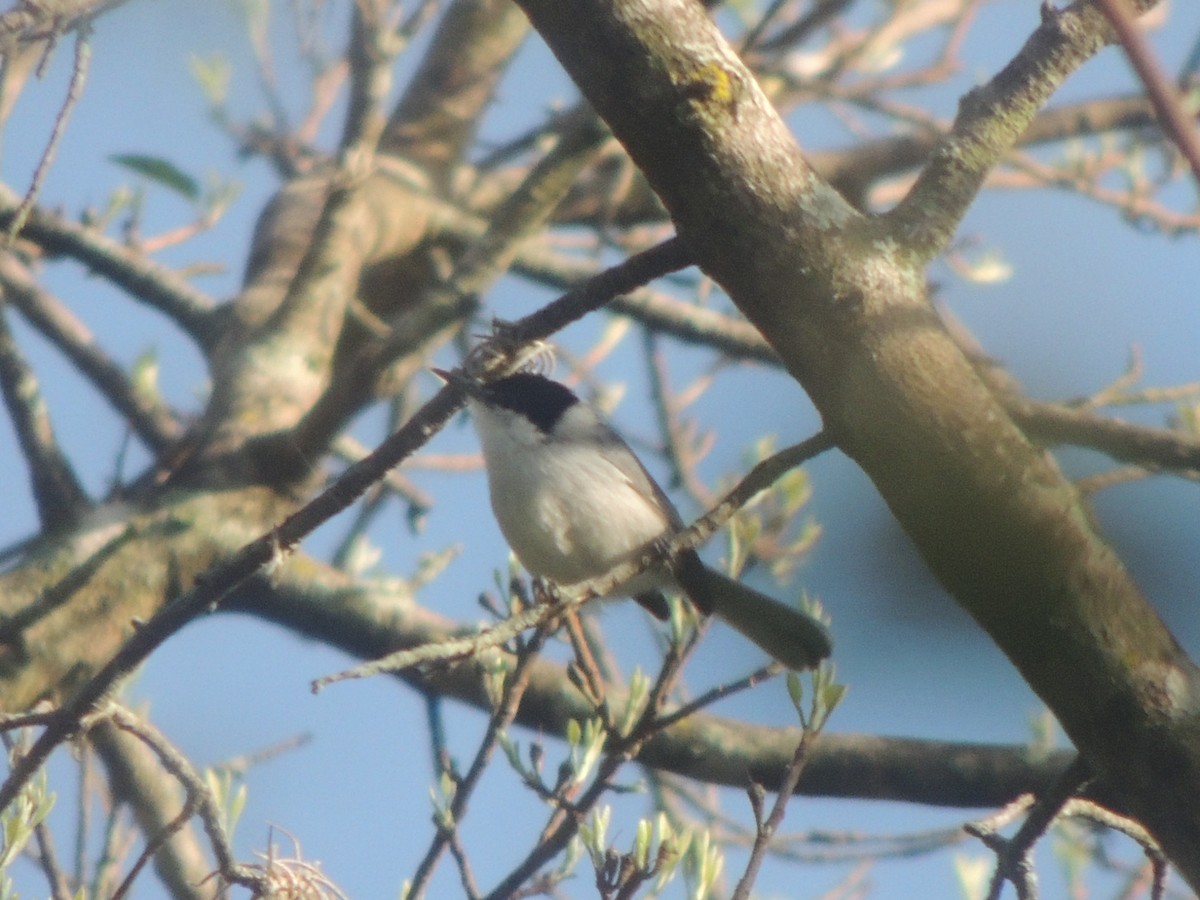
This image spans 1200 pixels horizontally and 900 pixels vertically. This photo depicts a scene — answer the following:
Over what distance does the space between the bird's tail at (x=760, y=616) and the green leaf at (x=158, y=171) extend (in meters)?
2.36

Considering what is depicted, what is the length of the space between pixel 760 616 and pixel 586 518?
1.77 feet

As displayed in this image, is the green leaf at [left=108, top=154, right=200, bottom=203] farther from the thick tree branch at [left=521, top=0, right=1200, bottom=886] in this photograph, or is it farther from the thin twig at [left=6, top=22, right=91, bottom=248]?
the thick tree branch at [left=521, top=0, right=1200, bottom=886]

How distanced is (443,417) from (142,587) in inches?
79.0

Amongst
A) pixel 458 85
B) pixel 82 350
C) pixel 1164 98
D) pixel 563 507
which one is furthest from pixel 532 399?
pixel 1164 98

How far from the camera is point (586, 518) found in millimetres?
3650

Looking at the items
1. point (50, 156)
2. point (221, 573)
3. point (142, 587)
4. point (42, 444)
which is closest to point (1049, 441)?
point (221, 573)

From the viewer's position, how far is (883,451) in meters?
1.63

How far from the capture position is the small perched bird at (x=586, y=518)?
11.5ft

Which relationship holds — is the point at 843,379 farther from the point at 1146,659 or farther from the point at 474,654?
the point at 474,654

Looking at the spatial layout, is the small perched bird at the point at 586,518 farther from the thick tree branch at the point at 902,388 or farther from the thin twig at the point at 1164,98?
the thin twig at the point at 1164,98

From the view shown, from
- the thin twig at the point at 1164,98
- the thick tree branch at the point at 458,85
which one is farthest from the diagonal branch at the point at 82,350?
the thin twig at the point at 1164,98

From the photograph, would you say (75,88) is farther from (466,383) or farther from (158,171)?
(158,171)

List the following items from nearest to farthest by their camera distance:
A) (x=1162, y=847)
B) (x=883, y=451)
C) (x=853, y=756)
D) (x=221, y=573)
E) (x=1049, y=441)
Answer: (x=1162, y=847)
(x=883, y=451)
(x=221, y=573)
(x=1049, y=441)
(x=853, y=756)

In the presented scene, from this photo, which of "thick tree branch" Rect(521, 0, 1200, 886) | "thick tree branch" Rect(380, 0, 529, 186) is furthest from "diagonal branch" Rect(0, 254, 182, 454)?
"thick tree branch" Rect(521, 0, 1200, 886)
